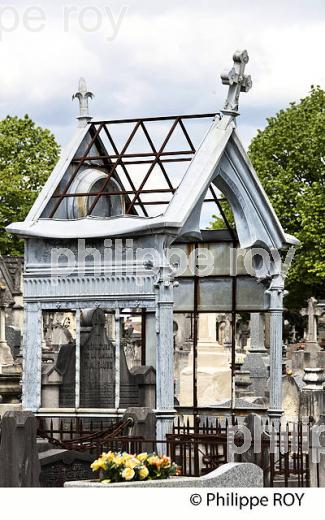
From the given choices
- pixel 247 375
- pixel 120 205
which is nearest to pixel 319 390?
pixel 247 375

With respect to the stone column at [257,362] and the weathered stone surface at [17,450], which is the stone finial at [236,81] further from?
the stone column at [257,362]

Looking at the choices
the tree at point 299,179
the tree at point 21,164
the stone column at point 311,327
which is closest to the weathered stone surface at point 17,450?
the stone column at point 311,327

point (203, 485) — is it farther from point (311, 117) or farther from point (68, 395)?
point (311, 117)

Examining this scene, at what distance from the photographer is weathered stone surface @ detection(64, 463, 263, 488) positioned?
44.4 feet

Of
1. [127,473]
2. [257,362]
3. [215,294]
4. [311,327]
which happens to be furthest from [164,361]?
[311,327]

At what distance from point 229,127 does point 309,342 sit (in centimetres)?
3145

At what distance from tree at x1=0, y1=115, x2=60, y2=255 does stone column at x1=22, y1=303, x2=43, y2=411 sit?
153 feet

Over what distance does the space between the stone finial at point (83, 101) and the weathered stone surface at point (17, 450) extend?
5.75 m

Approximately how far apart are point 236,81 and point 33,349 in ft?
14.3

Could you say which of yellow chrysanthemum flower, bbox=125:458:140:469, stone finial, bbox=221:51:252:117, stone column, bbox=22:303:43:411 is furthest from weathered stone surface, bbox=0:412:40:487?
stone finial, bbox=221:51:252:117

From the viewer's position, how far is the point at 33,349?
18.7 metres

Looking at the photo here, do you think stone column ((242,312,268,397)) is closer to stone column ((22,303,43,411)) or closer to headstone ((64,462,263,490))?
stone column ((22,303,43,411))

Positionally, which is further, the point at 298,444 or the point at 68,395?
the point at 68,395

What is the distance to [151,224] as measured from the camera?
17531 mm
